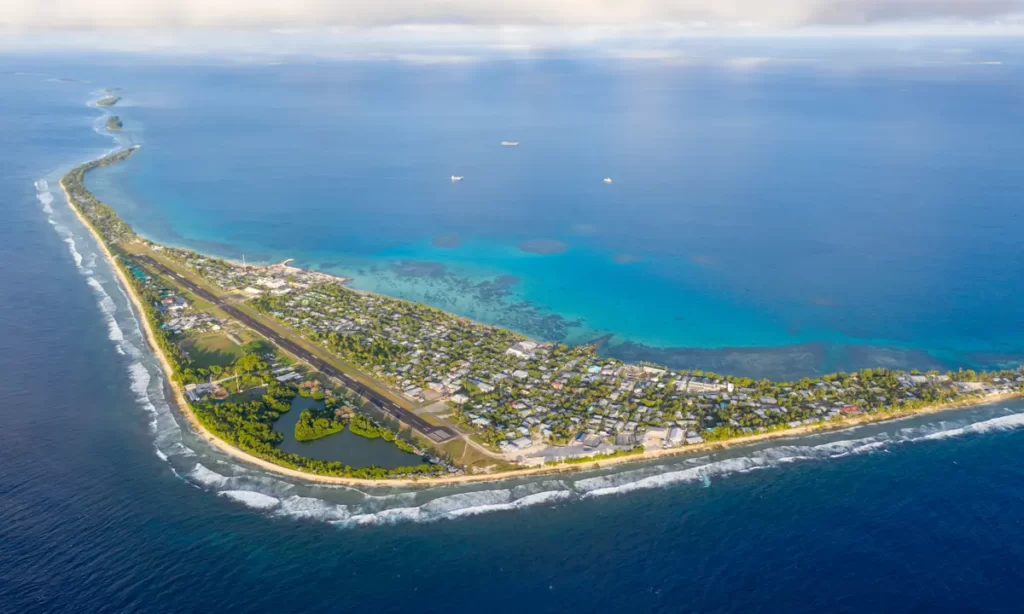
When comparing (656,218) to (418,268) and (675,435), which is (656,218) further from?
(675,435)

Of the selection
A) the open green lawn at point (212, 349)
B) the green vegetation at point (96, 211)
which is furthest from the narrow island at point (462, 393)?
the green vegetation at point (96, 211)

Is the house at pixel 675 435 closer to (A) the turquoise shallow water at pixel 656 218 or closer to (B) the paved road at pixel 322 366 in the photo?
(A) the turquoise shallow water at pixel 656 218

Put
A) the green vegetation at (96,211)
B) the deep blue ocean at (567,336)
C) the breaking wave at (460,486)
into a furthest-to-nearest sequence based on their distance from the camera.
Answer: the green vegetation at (96,211) → the breaking wave at (460,486) → the deep blue ocean at (567,336)

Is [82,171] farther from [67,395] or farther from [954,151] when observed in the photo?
[954,151]

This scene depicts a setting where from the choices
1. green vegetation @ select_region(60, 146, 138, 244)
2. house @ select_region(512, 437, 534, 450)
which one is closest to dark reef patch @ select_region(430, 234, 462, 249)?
green vegetation @ select_region(60, 146, 138, 244)

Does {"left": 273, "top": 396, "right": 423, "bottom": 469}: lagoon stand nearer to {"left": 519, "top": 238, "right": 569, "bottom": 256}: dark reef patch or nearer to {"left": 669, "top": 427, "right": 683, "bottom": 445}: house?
{"left": 669, "top": 427, "right": 683, "bottom": 445}: house

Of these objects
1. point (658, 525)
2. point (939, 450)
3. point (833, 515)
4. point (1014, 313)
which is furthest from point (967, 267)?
point (658, 525)

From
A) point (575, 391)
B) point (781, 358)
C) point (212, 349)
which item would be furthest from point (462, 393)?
point (781, 358)
